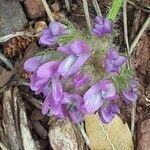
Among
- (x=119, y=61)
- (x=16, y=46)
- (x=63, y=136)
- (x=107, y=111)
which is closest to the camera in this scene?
(x=119, y=61)

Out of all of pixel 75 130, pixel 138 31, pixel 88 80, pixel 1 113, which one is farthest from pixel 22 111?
pixel 138 31

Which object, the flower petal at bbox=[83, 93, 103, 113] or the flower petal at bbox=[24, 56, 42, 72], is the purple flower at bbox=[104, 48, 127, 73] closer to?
the flower petal at bbox=[83, 93, 103, 113]

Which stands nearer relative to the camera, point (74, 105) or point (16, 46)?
point (74, 105)

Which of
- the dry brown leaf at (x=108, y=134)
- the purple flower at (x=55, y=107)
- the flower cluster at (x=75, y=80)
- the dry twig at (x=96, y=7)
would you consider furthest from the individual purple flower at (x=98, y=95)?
the dry twig at (x=96, y=7)

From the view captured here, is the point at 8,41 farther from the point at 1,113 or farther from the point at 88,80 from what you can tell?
the point at 88,80

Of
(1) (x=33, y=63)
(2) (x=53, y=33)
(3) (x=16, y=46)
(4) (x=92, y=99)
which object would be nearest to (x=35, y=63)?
(1) (x=33, y=63)

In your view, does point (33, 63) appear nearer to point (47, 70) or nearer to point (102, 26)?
point (47, 70)

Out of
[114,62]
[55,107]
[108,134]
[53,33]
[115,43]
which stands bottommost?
[108,134]

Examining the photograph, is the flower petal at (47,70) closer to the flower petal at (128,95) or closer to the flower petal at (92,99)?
the flower petal at (92,99)
